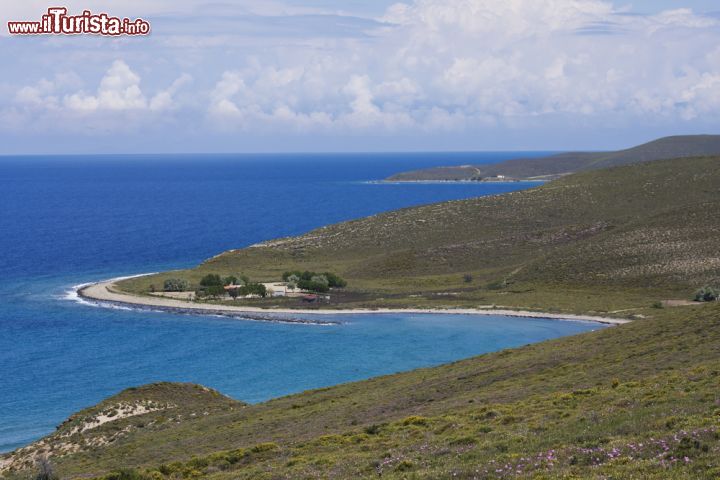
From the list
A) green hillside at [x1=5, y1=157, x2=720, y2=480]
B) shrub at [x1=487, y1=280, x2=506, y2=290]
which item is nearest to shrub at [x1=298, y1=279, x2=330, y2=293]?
green hillside at [x1=5, y1=157, x2=720, y2=480]

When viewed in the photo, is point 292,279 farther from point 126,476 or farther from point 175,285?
point 126,476

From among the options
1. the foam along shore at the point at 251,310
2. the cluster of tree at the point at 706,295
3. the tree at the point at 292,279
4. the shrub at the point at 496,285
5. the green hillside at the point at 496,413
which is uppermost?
the green hillside at the point at 496,413

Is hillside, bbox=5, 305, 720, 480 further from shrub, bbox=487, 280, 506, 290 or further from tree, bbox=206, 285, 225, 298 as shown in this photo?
tree, bbox=206, 285, 225, 298

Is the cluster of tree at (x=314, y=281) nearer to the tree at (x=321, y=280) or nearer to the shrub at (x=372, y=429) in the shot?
the tree at (x=321, y=280)

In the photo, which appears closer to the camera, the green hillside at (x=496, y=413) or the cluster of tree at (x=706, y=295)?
the green hillside at (x=496, y=413)

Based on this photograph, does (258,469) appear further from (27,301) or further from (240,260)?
(240,260)

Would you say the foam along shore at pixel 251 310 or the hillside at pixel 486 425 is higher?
the hillside at pixel 486 425

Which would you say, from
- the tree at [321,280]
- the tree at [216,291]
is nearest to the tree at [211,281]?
the tree at [216,291]
